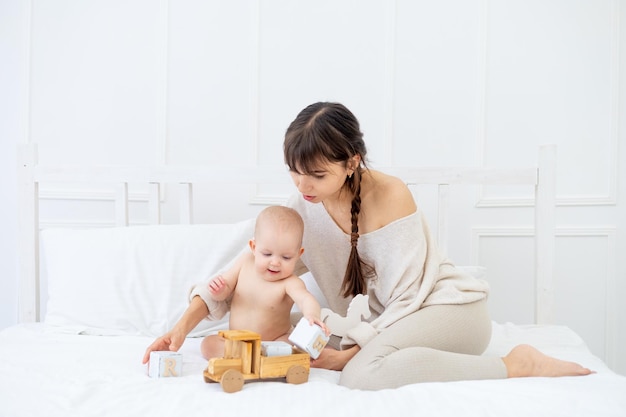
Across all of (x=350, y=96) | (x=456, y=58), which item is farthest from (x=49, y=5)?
(x=456, y=58)

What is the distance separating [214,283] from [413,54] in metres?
1.17

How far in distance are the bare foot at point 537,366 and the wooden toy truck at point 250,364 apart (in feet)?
1.27

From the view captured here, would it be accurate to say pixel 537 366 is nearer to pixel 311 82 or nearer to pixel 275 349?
pixel 275 349

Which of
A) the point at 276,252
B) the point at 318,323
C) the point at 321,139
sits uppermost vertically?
the point at 321,139

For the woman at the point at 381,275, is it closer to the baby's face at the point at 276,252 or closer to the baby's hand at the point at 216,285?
the baby's face at the point at 276,252

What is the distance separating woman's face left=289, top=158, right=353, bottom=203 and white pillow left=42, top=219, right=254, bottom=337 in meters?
0.39

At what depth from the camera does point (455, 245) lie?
2.23 metres

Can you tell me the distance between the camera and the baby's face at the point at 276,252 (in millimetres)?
1382

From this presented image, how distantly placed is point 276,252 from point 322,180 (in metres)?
0.18

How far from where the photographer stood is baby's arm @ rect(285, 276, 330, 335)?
124cm

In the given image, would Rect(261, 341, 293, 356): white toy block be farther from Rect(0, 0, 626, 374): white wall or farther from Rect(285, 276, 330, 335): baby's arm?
Rect(0, 0, 626, 374): white wall

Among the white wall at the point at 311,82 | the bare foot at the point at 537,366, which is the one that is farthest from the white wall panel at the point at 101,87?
the bare foot at the point at 537,366

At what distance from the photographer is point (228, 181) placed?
6.19ft

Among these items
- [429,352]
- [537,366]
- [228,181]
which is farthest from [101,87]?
[537,366]
